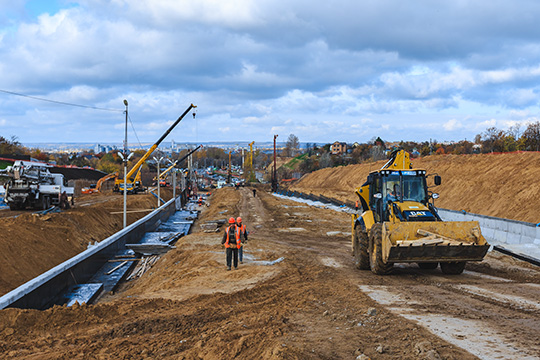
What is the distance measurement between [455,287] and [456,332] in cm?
370

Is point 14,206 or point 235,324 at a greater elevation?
point 235,324

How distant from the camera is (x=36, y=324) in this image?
839 centimetres

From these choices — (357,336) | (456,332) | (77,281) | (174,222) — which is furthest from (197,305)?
(174,222)

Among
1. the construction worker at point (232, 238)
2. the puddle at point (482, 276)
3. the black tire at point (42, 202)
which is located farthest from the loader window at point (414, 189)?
the black tire at point (42, 202)

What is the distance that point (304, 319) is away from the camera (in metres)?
7.89

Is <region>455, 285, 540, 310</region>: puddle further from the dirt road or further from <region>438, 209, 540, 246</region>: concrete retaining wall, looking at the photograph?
<region>438, 209, 540, 246</region>: concrete retaining wall

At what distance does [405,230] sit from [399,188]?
193cm

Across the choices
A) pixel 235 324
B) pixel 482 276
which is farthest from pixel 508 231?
pixel 235 324

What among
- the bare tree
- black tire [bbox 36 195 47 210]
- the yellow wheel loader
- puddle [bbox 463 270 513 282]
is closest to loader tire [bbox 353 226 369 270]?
the yellow wheel loader

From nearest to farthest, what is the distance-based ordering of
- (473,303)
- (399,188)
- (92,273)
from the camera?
1. (473,303)
2. (399,188)
3. (92,273)

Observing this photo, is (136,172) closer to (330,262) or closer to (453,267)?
(330,262)

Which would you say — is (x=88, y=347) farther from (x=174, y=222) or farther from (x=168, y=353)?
(x=174, y=222)

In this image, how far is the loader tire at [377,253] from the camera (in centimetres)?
1125

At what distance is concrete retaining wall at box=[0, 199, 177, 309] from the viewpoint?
1045 centimetres
